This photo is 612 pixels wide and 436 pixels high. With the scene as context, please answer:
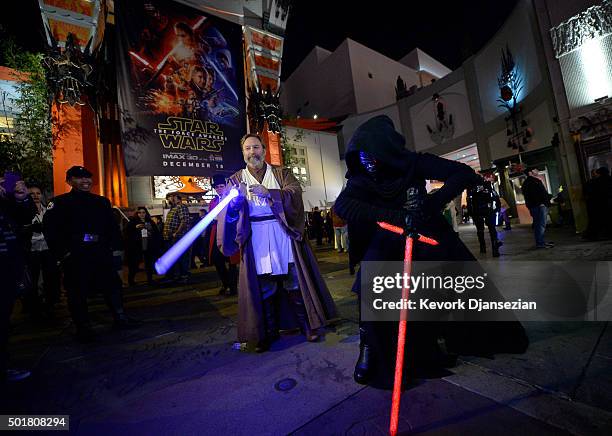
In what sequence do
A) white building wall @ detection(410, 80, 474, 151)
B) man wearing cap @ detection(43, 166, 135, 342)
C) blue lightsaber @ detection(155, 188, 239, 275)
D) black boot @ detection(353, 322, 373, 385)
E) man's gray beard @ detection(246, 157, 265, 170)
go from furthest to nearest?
white building wall @ detection(410, 80, 474, 151), man wearing cap @ detection(43, 166, 135, 342), man's gray beard @ detection(246, 157, 265, 170), blue lightsaber @ detection(155, 188, 239, 275), black boot @ detection(353, 322, 373, 385)

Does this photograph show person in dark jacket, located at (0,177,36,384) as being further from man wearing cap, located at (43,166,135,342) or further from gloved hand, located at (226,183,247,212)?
gloved hand, located at (226,183,247,212)

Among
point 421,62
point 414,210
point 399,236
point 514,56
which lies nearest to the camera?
point 414,210

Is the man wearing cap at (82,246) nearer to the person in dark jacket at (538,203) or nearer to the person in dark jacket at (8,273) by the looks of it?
the person in dark jacket at (8,273)

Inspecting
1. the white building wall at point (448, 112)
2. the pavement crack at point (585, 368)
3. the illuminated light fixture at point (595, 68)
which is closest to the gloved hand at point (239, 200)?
the pavement crack at point (585, 368)

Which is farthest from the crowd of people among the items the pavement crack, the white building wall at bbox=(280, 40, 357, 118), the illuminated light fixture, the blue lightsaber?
the white building wall at bbox=(280, 40, 357, 118)

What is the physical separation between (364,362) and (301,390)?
43 centimetres

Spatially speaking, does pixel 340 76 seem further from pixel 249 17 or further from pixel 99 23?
pixel 99 23

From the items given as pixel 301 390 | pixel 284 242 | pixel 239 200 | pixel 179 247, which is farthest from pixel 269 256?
pixel 301 390

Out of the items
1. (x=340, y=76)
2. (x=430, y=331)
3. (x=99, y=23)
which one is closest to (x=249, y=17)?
(x=99, y=23)

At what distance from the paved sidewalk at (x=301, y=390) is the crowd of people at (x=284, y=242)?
0.19 metres

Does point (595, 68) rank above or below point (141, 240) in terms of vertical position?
above

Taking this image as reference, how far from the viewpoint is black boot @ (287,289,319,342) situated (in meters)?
2.69

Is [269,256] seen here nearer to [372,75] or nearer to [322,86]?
[322,86]

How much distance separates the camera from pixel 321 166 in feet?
67.1
